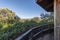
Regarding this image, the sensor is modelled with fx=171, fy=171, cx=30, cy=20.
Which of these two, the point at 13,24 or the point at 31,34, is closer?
the point at 31,34

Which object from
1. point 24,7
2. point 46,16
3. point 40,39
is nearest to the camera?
point 40,39

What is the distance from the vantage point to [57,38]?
5949 millimetres

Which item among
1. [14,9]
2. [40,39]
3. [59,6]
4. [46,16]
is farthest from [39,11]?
[59,6]

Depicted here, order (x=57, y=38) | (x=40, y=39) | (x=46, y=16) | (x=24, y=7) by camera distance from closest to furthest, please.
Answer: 1. (x=57, y=38)
2. (x=40, y=39)
3. (x=46, y=16)
4. (x=24, y=7)

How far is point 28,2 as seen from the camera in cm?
2686

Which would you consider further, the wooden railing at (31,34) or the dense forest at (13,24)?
the dense forest at (13,24)

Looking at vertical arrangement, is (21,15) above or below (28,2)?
below

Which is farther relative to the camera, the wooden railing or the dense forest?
the dense forest

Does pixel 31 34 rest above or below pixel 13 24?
above

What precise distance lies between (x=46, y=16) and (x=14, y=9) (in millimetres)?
6087

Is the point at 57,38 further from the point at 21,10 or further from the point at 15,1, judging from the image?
the point at 15,1

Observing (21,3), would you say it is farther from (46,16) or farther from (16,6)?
Answer: (46,16)

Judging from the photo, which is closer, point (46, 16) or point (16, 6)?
point (46, 16)

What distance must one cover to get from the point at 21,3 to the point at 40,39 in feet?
61.2
